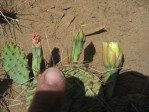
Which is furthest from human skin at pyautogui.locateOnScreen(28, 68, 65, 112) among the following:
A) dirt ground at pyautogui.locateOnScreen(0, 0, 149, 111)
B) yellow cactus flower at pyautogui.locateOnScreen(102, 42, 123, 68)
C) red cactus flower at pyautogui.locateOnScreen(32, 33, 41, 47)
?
dirt ground at pyautogui.locateOnScreen(0, 0, 149, 111)

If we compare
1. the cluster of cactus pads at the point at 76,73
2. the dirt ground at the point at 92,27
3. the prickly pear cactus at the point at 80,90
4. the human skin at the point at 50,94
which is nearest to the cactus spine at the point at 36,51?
the cluster of cactus pads at the point at 76,73

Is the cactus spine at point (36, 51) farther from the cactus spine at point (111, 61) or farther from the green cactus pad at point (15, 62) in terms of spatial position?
the cactus spine at point (111, 61)

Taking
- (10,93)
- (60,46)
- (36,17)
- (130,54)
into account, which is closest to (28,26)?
(36,17)

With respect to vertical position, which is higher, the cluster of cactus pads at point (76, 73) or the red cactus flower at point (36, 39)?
the red cactus flower at point (36, 39)

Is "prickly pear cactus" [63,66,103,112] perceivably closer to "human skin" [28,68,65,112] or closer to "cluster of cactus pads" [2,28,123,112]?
"cluster of cactus pads" [2,28,123,112]

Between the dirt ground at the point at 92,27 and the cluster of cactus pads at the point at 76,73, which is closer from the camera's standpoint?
the cluster of cactus pads at the point at 76,73

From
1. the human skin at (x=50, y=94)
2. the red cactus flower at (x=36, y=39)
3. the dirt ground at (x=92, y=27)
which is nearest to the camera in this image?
the human skin at (x=50, y=94)
